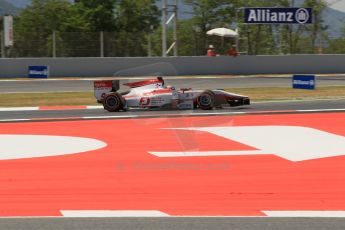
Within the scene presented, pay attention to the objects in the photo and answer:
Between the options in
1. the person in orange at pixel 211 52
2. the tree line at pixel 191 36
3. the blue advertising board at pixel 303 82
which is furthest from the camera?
the person in orange at pixel 211 52

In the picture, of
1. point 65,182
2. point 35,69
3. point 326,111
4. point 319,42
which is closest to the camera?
point 65,182

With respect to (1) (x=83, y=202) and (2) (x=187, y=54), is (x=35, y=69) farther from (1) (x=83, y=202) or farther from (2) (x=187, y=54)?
(1) (x=83, y=202)

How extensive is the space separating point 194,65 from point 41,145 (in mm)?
23180

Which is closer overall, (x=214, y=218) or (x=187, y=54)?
(x=214, y=218)

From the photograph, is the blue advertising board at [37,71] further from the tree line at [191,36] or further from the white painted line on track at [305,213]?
the white painted line on track at [305,213]

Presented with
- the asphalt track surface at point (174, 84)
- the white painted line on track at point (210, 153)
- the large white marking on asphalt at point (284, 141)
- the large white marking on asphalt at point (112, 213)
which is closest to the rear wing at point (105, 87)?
the large white marking on asphalt at point (284, 141)

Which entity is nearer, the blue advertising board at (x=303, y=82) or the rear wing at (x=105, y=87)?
the rear wing at (x=105, y=87)

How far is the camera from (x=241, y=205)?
6230 millimetres

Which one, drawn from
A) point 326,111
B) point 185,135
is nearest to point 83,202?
point 185,135

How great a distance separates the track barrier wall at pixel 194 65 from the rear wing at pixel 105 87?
14855 mm

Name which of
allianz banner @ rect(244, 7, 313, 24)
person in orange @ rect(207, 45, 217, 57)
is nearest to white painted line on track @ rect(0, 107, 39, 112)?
person in orange @ rect(207, 45, 217, 57)

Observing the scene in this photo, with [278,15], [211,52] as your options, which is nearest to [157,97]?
[211,52]

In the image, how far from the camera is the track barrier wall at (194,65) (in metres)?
31.5

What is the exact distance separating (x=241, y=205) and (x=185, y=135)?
565 cm
